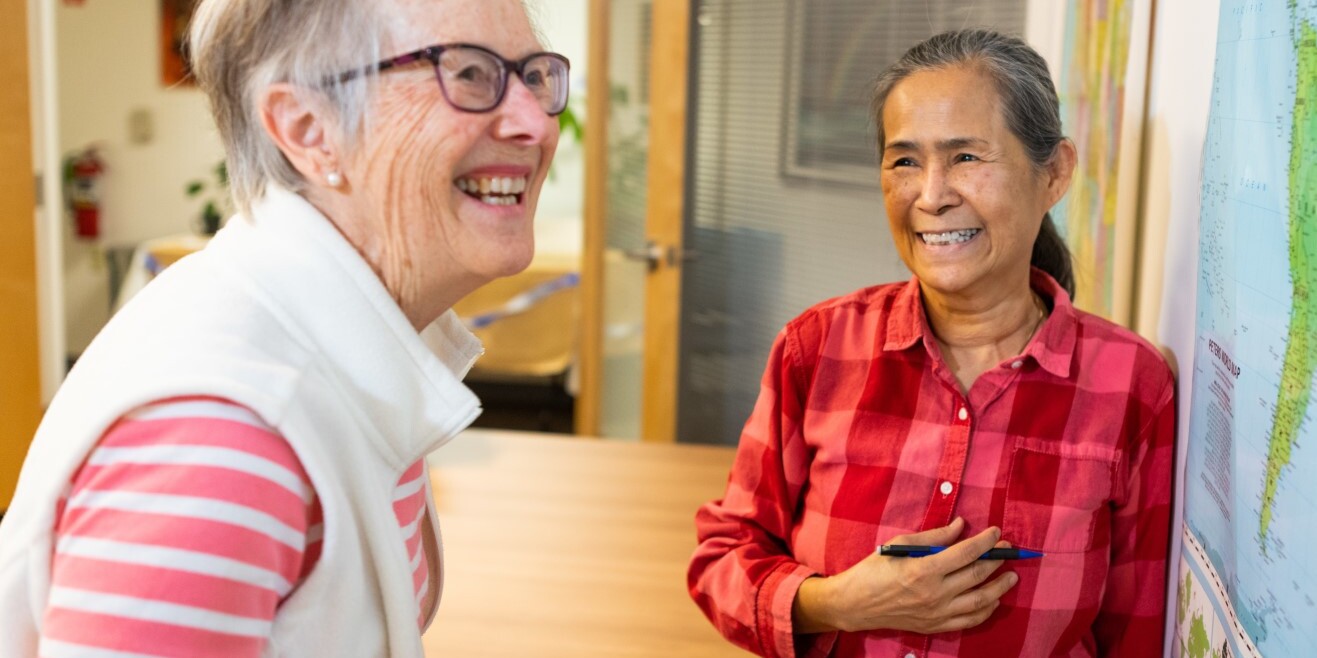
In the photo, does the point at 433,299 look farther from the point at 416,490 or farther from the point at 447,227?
the point at 416,490

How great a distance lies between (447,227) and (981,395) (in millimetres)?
641

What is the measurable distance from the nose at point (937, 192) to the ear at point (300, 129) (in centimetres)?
65

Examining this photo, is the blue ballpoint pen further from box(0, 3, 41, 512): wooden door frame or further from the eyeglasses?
box(0, 3, 41, 512): wooden door frame

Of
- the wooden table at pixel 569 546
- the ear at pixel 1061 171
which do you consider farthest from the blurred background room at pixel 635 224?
the ear at pixel 1061 171

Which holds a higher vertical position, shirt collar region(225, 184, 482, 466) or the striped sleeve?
shirt collar region(225, 184, 482, 466)

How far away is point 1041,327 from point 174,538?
3.14 feet

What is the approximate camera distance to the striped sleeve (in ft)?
2.66

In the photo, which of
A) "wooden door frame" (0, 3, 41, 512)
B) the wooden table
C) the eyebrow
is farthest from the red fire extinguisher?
the eyebrow

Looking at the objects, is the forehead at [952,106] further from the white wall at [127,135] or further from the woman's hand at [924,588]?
the white wall at [127,135]

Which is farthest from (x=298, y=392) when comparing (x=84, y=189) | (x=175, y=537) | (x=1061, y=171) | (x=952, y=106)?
(x=84, y=189)

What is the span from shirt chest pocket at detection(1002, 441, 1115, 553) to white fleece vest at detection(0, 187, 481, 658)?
62 centimetres

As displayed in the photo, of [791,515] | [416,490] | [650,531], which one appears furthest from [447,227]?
[650,531]

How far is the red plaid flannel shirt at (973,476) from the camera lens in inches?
52.0

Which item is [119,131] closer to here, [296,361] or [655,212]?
[655,212]
